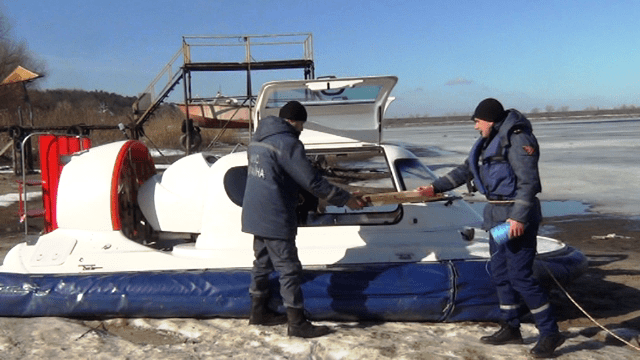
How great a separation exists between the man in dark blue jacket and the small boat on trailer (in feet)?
0.87

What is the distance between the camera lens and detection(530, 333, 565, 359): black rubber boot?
372 cm

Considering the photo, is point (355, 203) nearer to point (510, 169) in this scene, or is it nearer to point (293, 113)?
point (293, 113)

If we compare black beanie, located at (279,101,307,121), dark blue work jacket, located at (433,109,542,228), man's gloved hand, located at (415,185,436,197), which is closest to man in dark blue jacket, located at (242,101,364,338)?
black beanie, located at (279,101,307,121)

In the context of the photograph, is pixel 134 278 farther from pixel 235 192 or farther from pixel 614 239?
pixel 614 239

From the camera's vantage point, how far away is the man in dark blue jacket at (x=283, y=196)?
3.96m

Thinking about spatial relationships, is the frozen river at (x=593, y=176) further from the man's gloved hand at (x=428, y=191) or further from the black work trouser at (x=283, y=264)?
the black work trouser at (x=283, y=264)

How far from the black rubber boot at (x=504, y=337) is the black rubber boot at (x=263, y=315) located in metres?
1.40

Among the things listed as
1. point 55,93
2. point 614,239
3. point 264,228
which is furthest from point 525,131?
point 55,93

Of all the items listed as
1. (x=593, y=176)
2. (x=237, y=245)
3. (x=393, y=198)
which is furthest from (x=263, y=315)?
(x=593, y=176)

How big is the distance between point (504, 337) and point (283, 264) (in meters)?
1.49

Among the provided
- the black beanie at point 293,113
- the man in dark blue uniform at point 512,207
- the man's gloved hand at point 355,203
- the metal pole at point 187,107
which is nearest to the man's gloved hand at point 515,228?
the man in dark blue uniform at point 512,207

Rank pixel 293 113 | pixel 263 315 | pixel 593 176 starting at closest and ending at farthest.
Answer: pixel 293 113
pixel 263 315
pixel 593 176

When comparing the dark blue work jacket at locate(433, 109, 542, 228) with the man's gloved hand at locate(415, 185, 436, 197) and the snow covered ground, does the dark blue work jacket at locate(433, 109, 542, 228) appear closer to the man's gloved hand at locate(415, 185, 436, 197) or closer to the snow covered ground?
the man's gloved hand at locate(415, 185, 436, 197)

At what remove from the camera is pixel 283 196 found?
13.1ft
